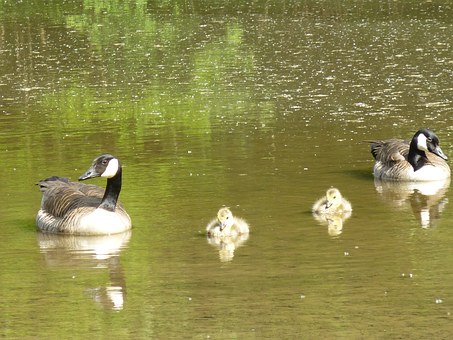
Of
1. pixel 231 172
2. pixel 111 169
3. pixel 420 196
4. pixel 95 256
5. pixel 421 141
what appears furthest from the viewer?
pixel 231 172

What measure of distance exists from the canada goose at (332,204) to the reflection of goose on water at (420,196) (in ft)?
2.53

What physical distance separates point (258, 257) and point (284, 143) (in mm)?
6315

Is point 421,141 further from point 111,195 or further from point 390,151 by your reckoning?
point 111,195

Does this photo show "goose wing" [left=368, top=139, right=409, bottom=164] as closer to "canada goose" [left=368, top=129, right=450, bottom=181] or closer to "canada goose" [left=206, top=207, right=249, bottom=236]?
"canada goose" [left=368, top=129, right=450, bottom=181]

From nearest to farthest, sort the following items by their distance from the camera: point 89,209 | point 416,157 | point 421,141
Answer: point 89,209, point 421,141, point 416,157

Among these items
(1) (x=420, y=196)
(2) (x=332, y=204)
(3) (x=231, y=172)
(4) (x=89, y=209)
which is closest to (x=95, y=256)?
(4) (x=89, y=209)

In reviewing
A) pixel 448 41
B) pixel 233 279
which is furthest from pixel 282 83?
pixel 233 279

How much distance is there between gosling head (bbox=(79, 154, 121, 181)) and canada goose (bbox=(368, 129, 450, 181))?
3.92 meters

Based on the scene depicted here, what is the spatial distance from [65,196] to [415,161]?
177 inches

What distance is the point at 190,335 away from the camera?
28.4 feet

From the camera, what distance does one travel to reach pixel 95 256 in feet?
37.8

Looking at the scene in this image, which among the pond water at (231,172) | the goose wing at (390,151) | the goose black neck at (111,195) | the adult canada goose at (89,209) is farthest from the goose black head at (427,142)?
the goose black neck at (111,195)

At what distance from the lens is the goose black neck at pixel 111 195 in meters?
12.4

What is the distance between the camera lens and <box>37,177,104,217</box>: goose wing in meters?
12.5
